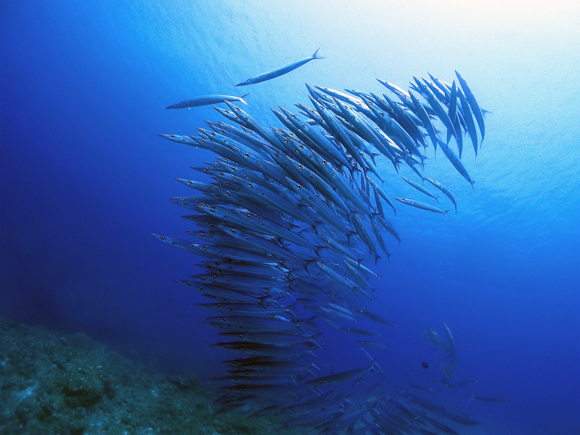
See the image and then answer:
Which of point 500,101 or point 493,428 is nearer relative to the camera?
point 500,101

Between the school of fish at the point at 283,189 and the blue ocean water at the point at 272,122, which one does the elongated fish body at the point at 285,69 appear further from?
the blue ocean water at the point at 272,122

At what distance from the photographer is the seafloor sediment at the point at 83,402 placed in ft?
15.4

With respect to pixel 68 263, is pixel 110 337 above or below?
below

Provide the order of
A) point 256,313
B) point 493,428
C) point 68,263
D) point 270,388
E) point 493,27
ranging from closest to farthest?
1. point 256,313
2. point 270,388
3. point 493,27
4. point 493,428
5. point 68,263

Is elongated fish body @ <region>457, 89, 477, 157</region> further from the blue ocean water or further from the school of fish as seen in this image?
the blue ocean water

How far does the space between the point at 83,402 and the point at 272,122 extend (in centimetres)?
1904

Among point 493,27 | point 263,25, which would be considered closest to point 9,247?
point 263,25

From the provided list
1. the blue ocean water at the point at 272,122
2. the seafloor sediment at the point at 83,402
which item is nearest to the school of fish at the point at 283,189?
the seafloor sediment at the point at 83,402

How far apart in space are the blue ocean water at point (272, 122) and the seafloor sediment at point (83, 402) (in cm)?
648

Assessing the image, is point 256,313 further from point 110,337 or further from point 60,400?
point 110,337

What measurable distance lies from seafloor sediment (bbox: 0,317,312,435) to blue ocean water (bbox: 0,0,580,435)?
648 centimetres

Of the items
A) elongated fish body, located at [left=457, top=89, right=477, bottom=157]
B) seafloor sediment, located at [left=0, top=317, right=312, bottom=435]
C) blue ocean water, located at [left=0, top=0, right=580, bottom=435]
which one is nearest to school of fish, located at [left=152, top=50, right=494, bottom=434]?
elongated fish body, located at [left=457, top=89, right=477, bottom=157]

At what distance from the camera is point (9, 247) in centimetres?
1983

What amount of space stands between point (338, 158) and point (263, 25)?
1532 cm
